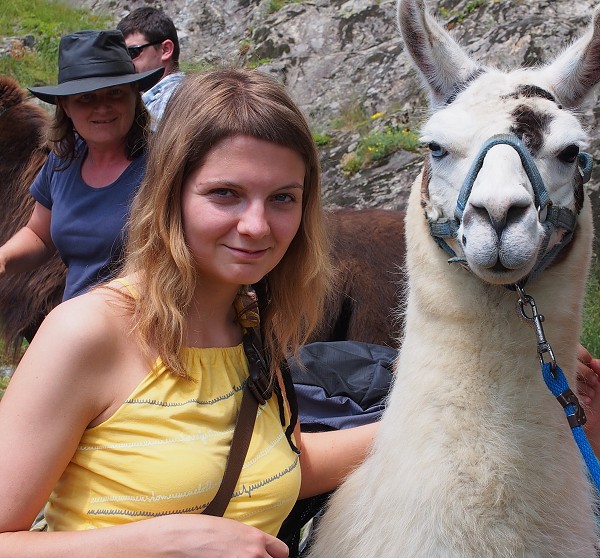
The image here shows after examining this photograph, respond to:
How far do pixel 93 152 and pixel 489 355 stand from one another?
200cm

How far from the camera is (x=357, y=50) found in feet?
30.0

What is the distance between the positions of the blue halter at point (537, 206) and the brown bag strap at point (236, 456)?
615mm

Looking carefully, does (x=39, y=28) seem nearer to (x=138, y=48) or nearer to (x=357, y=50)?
(x=357, y=50)

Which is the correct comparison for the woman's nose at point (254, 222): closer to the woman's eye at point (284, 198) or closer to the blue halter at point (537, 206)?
the woman's eye at point (284, 198)

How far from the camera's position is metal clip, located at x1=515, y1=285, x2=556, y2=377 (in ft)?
5.65

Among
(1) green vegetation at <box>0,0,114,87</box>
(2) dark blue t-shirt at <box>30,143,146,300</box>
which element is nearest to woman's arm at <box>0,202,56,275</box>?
(2) dark blue t-shirt at <box>30,143,146,300</box>

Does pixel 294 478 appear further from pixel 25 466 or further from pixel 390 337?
pixel 390 337

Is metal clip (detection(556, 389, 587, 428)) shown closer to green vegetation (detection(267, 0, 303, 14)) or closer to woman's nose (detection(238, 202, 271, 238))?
woman's nose (detection(238, 202, 271, 238))

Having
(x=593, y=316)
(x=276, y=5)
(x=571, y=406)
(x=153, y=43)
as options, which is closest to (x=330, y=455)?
(x=571, y=406)

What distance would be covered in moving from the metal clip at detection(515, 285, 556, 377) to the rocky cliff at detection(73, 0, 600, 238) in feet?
12.2

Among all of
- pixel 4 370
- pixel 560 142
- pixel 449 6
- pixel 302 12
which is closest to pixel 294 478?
pixel 560 142

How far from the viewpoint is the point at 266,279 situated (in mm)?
1965

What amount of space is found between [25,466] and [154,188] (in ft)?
2.03

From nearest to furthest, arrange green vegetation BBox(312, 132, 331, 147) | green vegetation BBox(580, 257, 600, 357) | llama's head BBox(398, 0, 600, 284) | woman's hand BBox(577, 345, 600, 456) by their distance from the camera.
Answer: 1. llama's head BBox(398, 0, 600, 284)
2. woman's hand BBox(577, 345, 600, 456)
3. green vegetation BBox(580, 257, 600, 357)
4. green vegetation BBox(312, 132, 331, 147)
